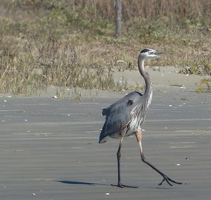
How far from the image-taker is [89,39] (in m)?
26.3

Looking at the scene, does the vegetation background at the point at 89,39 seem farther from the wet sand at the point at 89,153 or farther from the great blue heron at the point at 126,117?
the great blue heron at the point at 126,117

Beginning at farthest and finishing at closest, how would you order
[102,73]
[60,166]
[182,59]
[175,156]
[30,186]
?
[182,59] → [102,73] → [175,156] → [60,166] → [30,186]

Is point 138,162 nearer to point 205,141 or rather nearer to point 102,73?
point 205,141

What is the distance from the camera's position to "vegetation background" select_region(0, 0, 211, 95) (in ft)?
56.0

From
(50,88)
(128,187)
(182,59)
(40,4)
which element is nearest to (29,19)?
(40,4)

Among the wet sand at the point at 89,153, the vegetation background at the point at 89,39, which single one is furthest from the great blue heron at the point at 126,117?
the vegetation background at the point at 89,39

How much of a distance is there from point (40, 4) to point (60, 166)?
2366 centimetres

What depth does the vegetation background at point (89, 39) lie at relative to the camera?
17.1m

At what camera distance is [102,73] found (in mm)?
17625

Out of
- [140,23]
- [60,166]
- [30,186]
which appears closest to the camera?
[30,186]

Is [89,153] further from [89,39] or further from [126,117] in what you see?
[89,39]

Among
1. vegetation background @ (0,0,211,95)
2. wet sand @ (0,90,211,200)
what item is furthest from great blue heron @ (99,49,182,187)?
vegetation background @ (0,0,211,95)

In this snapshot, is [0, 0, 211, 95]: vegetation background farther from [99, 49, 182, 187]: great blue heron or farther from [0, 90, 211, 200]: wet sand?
[99, 49, 182, 187]: great blue heron

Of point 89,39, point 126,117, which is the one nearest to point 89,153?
point 126,117
